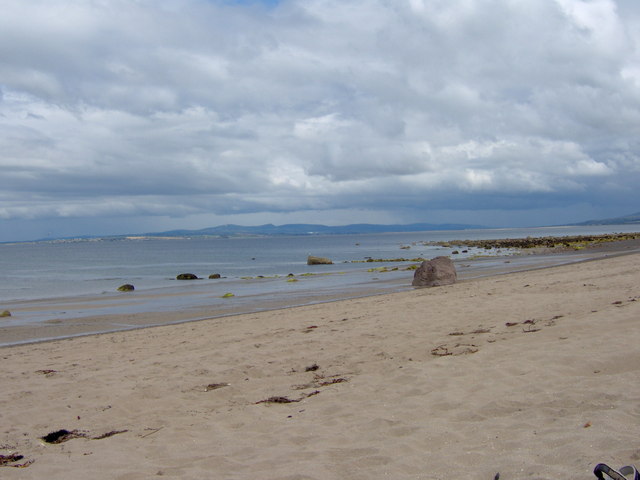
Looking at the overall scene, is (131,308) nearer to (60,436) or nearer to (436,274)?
(436,274)

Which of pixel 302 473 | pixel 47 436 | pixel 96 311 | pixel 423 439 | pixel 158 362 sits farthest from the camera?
pixel 96 311

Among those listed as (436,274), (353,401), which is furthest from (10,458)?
A: (436,274)

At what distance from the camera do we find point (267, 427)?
19.4ft

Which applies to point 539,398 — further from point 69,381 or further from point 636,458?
point 69,381

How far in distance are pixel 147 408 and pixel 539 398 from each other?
4.83 metres

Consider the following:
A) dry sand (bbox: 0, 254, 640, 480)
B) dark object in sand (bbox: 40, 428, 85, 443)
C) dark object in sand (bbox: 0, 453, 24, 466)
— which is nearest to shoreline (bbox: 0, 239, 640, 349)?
dry sand (bbox: 0, 254, 640, 480)

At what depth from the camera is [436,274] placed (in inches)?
893

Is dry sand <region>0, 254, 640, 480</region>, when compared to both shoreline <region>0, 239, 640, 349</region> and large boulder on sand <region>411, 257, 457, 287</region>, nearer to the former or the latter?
shoreline <region>0, 239, 640, 349</region>

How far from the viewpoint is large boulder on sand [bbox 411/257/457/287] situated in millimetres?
22594

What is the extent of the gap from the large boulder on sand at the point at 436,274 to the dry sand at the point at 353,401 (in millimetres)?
10156

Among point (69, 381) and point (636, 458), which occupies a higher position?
point (636, 458)

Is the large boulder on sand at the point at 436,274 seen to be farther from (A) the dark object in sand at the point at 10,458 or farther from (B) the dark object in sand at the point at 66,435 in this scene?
(A) the dark object in sand at the point at 10,458

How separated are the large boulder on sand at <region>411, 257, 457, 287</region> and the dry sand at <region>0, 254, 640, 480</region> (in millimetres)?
10156

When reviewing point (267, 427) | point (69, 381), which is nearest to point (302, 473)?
point (267, 427)
